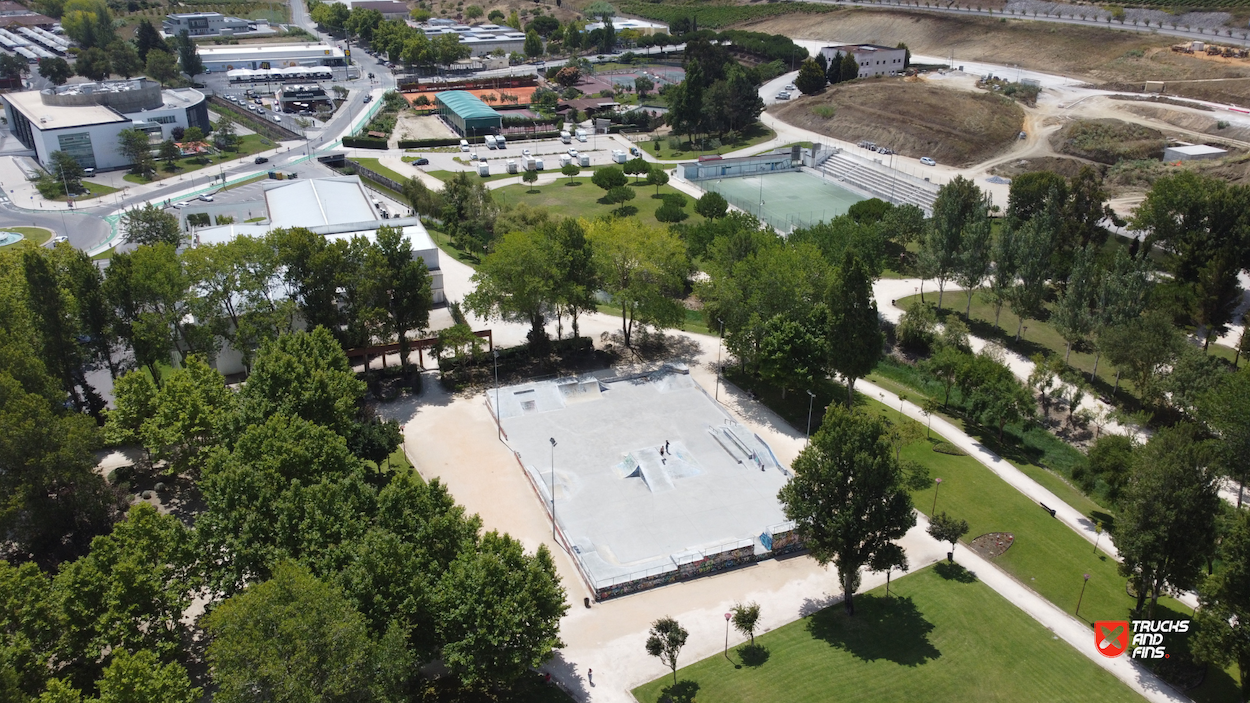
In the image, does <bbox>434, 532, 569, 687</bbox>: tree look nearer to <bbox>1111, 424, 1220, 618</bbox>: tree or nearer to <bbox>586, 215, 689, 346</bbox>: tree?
<bbox>1111, 424, 1220, 618</bbox>: tree

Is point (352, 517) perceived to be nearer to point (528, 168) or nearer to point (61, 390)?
point (61, 390)

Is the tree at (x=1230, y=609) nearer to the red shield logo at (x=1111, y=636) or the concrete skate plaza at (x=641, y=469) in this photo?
the red shield logo at (x=1111, y=636)

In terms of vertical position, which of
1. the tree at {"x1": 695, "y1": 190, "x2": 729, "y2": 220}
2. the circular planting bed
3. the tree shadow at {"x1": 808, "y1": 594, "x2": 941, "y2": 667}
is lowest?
the circular planting bed

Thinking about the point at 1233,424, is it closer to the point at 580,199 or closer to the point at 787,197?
the point at 787,197

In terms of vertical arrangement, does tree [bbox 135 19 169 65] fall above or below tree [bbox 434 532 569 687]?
above

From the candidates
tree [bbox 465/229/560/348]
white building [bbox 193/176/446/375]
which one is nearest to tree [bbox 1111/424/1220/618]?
tree [bbox 465/229/560/348]

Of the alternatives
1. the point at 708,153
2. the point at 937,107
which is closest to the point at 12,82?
the point at 708,153
